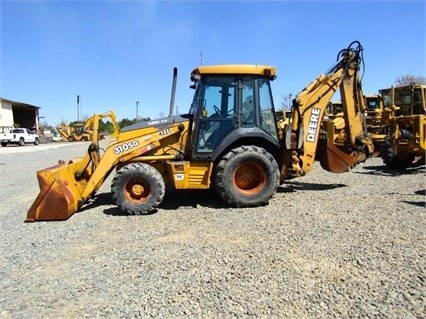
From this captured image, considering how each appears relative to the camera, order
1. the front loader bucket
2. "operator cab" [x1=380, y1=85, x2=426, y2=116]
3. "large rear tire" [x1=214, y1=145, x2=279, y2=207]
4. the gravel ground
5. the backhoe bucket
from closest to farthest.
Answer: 1. the gravel ground
2. the backhoe bucket
3. "large rear tire" [x1=214, y1=145, x2=279, y2=207]
4. the front loader bucket
5. "operator cab" [x1=380, y1=85, x2=426, y2=116]

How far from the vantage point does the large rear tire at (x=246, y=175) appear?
23.5 ft

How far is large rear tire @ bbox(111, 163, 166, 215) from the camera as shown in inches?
273

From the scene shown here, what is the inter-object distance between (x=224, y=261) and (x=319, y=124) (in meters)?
4.47

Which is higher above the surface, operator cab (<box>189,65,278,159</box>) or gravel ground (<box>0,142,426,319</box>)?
operator cab (<box>189,65,278,159</box>)

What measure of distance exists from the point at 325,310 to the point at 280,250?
4.88ft

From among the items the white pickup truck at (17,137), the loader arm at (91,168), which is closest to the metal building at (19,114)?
the white pickup truck at (17,137)

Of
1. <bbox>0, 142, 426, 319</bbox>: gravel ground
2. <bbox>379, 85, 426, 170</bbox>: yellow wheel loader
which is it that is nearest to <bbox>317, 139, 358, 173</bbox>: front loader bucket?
<bbox>0, 142, 426, 319</bbox>: gravel ground

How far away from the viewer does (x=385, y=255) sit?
4.54 metres

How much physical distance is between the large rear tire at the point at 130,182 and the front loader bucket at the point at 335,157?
12.0ft

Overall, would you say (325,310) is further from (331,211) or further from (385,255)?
(331,211)

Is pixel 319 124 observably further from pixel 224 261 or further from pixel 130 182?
pixel 224 261

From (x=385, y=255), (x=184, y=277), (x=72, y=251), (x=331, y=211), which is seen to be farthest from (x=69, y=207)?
(x=385, y=255)

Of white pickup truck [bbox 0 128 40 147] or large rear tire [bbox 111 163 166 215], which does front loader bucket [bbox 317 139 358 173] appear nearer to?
large rear tire [bbox 111 163 166 215]

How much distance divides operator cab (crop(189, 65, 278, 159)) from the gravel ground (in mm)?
1334
